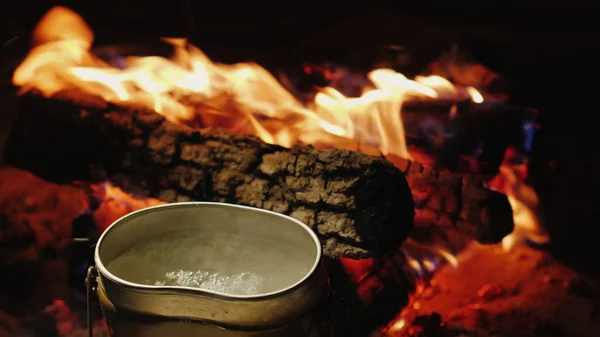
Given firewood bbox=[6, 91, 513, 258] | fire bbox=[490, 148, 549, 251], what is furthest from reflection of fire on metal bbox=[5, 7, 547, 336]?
firewood bbox=[6, 91, 513, 258]

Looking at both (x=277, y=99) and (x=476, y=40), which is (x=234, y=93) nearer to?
(x=277, y=99)

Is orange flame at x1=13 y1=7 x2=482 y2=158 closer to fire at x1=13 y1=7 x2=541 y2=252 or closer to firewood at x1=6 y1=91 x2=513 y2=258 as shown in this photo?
fire at x1=13 y1=7 x2=541 y2=252

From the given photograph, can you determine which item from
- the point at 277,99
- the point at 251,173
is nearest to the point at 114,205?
the point at 251,173

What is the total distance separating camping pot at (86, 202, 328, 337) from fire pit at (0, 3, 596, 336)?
241mm

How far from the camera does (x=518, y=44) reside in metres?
2.16

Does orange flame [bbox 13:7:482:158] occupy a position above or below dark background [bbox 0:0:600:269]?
below

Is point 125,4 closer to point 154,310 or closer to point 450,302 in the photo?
point 154,310

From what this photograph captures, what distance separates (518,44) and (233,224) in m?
1.42

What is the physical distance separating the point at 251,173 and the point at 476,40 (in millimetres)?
1138

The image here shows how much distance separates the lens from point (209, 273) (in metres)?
1.68

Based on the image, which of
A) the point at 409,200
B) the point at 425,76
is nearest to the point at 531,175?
the point at 425,76

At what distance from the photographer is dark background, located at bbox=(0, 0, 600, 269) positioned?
2.10 m

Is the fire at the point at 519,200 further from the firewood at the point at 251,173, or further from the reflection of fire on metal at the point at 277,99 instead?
the firewood at the point at 251,173

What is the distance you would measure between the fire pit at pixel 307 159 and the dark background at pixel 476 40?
0.07 meters
